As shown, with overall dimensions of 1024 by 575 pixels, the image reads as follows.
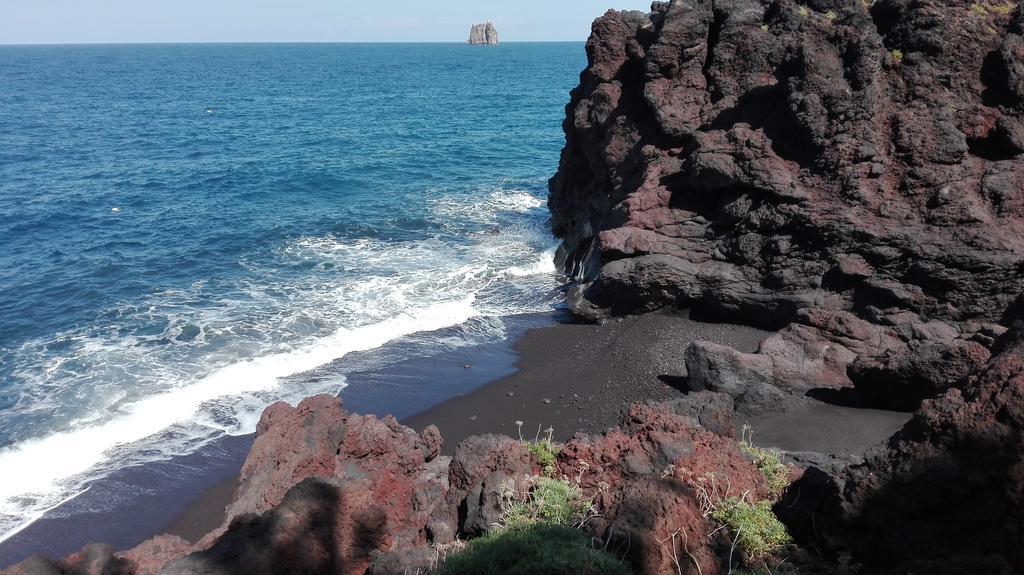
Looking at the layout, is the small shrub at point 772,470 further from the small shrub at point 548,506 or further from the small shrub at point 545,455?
the small shrub at point 545,455

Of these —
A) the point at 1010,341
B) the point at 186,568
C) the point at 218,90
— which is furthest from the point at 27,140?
the point at 1010,341

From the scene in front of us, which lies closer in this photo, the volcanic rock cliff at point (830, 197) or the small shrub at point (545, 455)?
the small shrub at point (545, 455)

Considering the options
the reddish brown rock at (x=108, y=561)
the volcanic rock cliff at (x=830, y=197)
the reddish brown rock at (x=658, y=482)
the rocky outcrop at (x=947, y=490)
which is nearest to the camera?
the rocky outcrop at (x=947, y=490)

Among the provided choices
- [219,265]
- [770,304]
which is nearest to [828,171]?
[770,304]

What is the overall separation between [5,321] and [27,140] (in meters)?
32.6

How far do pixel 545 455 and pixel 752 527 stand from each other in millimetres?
2742

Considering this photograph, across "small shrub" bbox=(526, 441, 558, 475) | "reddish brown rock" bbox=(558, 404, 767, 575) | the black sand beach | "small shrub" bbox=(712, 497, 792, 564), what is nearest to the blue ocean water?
the black sand beach

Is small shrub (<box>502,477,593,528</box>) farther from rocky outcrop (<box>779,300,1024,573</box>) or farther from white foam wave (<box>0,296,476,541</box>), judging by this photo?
white foam wave (<box>0,296,476,541</box>)

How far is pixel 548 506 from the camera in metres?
7.75

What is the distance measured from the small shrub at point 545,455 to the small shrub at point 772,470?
97.4 inches

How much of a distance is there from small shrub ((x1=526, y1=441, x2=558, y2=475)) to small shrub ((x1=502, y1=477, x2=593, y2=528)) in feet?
1.92

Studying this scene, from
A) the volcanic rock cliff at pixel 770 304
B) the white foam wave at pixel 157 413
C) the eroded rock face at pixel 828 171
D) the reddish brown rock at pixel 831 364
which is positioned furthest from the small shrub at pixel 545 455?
the eroded rock face at pixel 828 171

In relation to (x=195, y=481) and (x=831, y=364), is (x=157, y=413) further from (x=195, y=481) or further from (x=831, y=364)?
(x=831, y=364)

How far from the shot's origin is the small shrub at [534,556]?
19.6 ft
